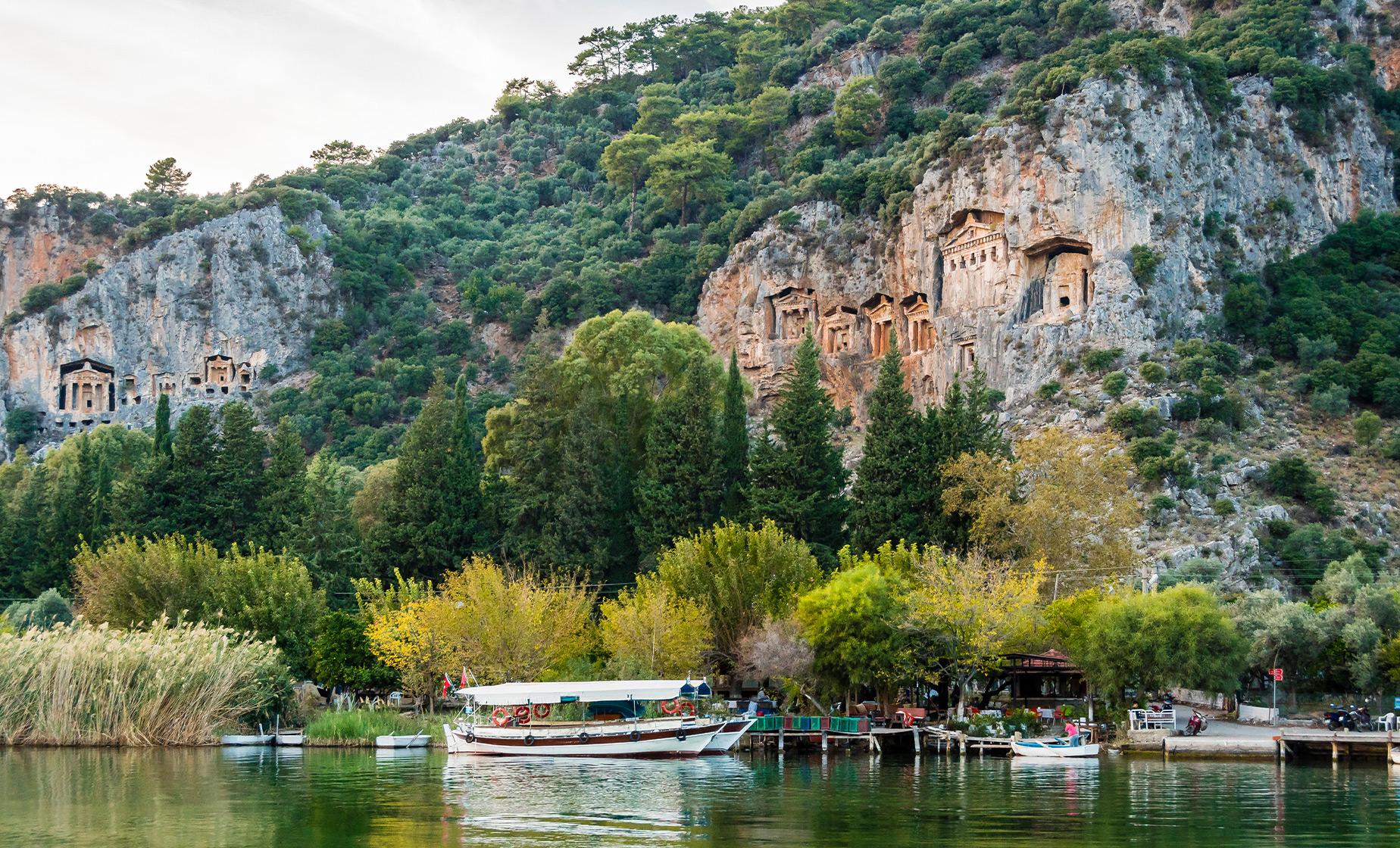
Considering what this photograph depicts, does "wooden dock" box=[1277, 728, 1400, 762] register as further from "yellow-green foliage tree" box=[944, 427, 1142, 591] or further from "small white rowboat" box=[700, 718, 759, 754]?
"small white rowboat" box=[700, 718, 759, 754]

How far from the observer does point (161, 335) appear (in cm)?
11281

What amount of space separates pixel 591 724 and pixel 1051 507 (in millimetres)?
22000

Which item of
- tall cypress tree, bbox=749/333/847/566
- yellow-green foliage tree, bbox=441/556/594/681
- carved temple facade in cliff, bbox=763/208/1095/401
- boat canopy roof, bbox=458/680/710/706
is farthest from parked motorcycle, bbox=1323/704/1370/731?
carved temple facade in cliff, bbox=763/208/1095/401

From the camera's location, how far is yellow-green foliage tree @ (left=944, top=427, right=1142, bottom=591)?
5947 centimetres

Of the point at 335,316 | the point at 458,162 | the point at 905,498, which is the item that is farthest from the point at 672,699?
the point at 458,162

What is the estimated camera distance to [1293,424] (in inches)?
3063

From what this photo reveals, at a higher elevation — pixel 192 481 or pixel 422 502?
pixel 192 481

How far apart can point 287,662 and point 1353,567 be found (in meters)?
42.3

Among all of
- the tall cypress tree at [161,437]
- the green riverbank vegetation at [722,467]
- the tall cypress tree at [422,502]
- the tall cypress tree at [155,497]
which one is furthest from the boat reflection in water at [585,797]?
the tall cypress tree at [161,437]

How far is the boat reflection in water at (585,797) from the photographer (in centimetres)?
2931

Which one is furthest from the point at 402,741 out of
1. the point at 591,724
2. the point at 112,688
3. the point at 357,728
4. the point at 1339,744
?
the point at 1339,744

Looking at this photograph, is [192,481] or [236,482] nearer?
[192,481]

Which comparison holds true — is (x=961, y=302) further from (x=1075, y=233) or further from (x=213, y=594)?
(x=213, y=594)

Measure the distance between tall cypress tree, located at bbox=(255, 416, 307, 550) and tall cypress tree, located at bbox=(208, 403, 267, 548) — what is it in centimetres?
66
